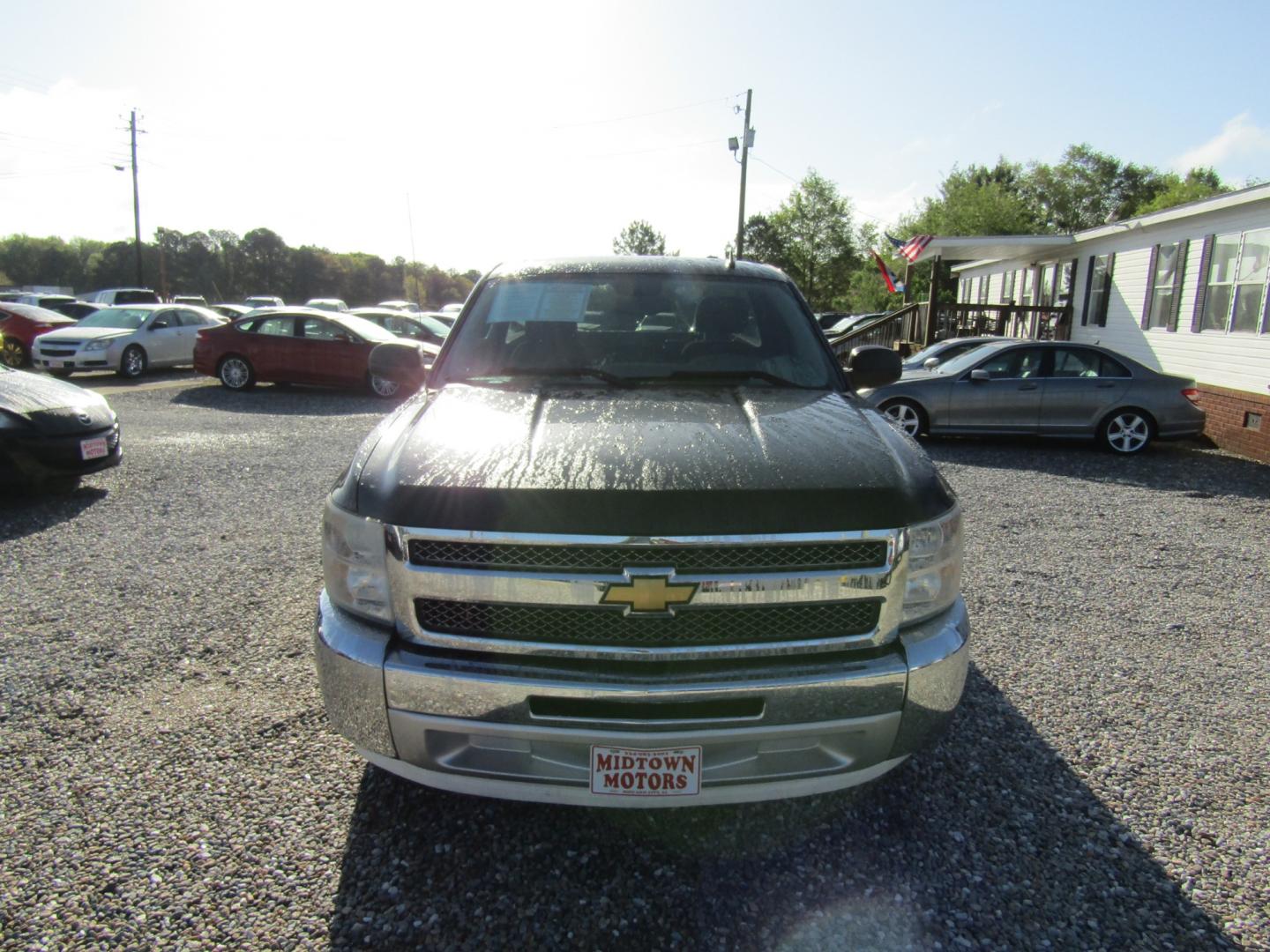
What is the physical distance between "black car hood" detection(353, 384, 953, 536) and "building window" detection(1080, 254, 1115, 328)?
1485 cm

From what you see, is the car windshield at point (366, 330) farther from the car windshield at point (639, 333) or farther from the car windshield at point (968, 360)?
the car windshield at point (639, 333)

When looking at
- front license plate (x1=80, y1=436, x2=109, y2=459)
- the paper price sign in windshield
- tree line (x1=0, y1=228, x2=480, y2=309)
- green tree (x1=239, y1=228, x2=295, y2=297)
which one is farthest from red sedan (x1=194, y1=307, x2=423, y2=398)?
green tree (x1=239, y1=228, x2=295, y2=297)

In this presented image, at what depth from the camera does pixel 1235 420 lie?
10.5 m

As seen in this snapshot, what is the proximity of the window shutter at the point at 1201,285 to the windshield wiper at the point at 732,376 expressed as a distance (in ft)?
38.1

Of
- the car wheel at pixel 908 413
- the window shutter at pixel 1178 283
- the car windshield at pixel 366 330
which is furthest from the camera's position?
the car windshield at pixel 366 330

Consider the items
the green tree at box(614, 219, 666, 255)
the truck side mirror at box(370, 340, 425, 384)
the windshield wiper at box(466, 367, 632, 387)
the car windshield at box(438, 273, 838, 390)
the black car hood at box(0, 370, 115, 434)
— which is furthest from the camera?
the green tree at box(614, 219, 666, 255)

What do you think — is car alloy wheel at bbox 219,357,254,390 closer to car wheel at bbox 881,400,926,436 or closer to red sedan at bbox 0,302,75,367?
red sedan at bbox 0,302,75,367

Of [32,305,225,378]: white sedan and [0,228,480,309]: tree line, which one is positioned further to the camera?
[0,228,480,309]: tree line

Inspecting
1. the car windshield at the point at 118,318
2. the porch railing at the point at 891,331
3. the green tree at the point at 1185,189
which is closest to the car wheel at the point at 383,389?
the car windshield at the point at 118,318

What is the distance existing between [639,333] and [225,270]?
85323mm

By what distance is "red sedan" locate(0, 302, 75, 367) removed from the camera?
682 inches

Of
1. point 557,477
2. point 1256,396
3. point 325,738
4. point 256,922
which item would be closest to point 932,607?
point 557,477

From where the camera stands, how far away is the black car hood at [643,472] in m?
2.06

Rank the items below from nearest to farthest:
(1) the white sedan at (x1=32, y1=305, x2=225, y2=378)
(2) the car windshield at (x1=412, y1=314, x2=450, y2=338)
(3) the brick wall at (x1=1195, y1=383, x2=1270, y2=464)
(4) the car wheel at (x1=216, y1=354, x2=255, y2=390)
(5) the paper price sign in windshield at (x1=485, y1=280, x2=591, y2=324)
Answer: (5) the paper price sign in windshield at (x1=485, y1=280, x2=591, y2=324)
(3) the brick wall at (x1=1195, y1=383, x2=1270, y2=464)
(4) the car wheel at (x1=216, y1=354, x2=255, y2=390)
(1) the white sedan at (x1=32, y1=305, x2=225, y2=378)
(2) the car windshield at (x1=412, y1=314, x2=450, y2=338)
